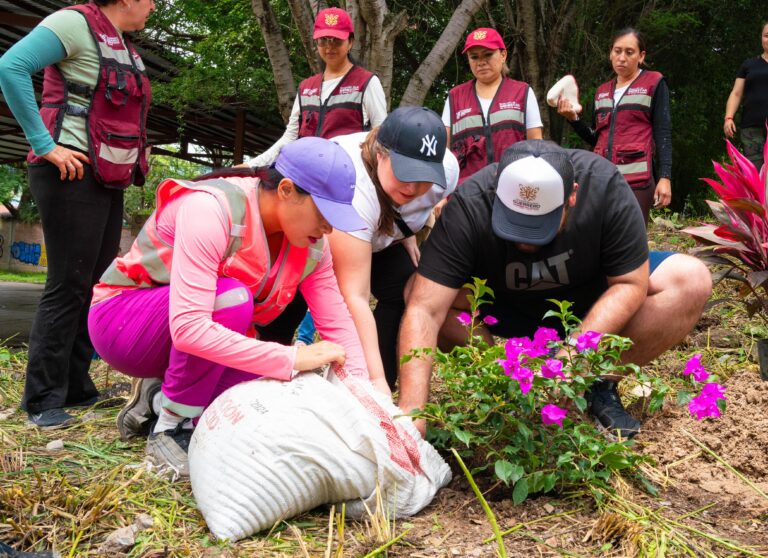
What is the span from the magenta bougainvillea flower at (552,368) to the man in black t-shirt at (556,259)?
0.51 meters

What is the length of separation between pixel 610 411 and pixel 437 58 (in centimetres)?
349

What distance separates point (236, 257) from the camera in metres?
2.31

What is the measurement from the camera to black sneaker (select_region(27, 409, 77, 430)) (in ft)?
9.22

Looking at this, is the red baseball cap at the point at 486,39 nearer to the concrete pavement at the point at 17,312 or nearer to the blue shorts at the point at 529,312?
the blue shorts at the point at 529,312

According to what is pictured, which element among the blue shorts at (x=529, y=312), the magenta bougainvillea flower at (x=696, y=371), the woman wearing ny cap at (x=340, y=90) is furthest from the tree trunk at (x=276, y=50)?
the magenta bougainvillea flower at (x=696, y=371)

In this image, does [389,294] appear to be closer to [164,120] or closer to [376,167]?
[376,167]

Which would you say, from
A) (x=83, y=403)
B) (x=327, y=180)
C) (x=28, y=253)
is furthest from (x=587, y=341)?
(x=28, y=253)

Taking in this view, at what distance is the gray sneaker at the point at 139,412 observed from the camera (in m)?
2.66

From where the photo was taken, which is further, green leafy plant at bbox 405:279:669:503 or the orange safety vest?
the orange safety vest

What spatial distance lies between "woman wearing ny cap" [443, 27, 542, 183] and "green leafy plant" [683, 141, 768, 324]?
44.5 inches

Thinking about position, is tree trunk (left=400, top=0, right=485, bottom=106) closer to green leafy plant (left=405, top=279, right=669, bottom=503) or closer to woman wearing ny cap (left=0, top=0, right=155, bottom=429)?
woman wearing ny cap (left=0, top=0, right=155, bottom=429)

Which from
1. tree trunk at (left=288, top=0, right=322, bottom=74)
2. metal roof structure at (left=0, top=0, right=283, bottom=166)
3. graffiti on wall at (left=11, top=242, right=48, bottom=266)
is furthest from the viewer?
graffiti on wall at (left=11, top=242, right=48, bottom=266)

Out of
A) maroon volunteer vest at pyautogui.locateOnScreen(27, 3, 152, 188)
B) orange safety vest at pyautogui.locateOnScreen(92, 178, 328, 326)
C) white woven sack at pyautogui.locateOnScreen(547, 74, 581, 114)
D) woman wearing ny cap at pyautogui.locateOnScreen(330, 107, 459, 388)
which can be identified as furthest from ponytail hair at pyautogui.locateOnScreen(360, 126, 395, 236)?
white woven sack at pyautogui.locateOnScreen(547, 74, 581, 114)

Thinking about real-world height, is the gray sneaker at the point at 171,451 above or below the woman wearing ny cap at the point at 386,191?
below
